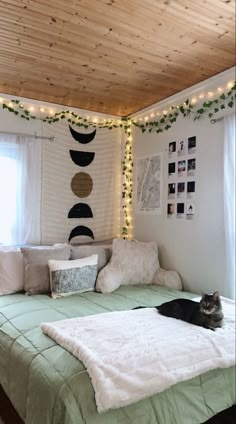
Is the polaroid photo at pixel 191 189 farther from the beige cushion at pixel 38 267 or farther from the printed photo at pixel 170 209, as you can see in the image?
the beige cushion at pixel 38 267

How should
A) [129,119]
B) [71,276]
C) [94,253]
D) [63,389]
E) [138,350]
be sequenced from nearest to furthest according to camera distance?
[63,389]
[138,350]
[71,276]
[94,253]
[129,119]

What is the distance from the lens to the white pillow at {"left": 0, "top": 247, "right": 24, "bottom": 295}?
2268 millimetres

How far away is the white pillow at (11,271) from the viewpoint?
2.27 m

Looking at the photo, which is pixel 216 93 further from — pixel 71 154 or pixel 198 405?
pixel 198 405

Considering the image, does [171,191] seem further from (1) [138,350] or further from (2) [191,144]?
(1) [138,350]

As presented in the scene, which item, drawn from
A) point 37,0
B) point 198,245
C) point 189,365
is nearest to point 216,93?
point 198,245

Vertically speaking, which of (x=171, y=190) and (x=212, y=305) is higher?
(x=171, y=190)

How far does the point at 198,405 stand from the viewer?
4.22 ft

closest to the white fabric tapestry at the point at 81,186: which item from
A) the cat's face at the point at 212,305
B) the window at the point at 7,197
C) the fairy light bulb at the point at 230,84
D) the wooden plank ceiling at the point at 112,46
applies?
the window at the point at 7,197


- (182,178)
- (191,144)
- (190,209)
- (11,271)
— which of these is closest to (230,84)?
(191,144)

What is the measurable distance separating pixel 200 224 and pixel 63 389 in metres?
1.55

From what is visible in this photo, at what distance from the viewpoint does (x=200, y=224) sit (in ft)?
7.64

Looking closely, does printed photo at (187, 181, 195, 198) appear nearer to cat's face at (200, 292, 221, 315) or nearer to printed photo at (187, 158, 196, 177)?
printed photo at (187, 158, 196, 177)

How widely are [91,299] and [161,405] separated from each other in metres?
1.03
